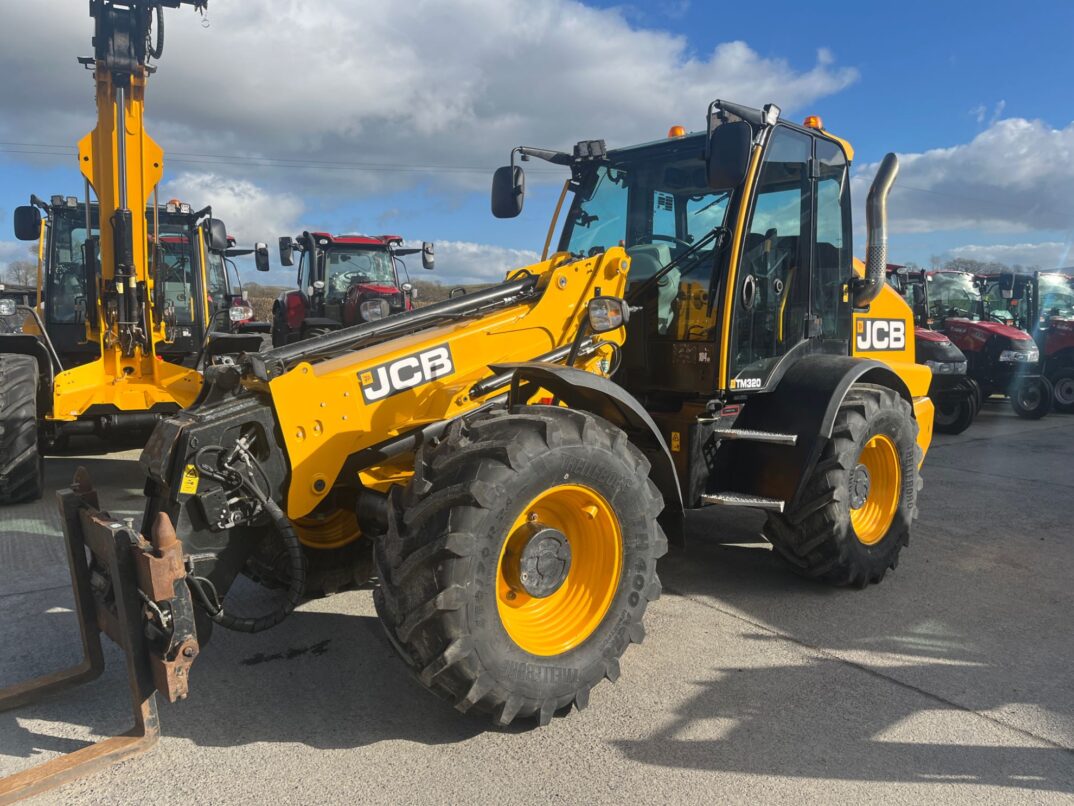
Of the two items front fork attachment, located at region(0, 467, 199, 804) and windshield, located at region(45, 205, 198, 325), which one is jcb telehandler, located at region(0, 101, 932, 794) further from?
windshield, located at region(45, 205, 198, 325)

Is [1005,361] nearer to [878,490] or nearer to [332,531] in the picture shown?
[878,490]

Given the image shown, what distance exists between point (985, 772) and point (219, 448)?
308 centimetres

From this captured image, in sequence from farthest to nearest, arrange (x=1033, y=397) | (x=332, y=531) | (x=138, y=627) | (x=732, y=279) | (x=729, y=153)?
(x=1033, y=397) → (x=732, y=279) → (x=332, y=531) → (x=729, y=153) → (x=138, y=627)

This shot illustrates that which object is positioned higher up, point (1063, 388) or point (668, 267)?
point (668, 267)

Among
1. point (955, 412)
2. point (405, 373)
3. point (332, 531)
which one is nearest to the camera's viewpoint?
point (405, 373)

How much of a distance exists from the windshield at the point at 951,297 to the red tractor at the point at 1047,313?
46 centimetres

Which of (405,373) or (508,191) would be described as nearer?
(405,373)

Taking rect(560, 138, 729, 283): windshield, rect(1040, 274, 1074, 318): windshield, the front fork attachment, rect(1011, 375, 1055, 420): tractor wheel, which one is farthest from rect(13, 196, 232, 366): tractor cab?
rect(1040, 274, 1074, 318): windshield

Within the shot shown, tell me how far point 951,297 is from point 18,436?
605 inches

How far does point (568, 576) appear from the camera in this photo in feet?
11.4

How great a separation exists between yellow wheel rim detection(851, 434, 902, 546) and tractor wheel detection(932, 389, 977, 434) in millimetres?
7176

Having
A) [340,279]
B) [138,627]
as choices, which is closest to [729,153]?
[138,627]

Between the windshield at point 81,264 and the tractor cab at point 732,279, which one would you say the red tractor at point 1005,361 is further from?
the windshield at point 81,264

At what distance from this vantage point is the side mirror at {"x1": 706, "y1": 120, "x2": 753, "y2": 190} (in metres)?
3.73
